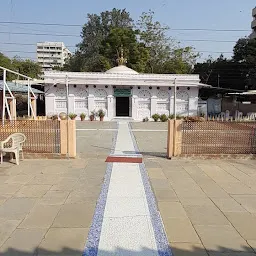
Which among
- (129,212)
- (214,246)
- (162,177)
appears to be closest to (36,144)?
(162,177)

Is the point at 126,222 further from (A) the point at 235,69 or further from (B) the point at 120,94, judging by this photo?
(A) the point at 235,69

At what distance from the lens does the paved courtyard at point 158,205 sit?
342cm

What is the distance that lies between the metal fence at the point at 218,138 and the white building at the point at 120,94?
15.6 metres

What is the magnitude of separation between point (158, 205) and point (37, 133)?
4.78 metres

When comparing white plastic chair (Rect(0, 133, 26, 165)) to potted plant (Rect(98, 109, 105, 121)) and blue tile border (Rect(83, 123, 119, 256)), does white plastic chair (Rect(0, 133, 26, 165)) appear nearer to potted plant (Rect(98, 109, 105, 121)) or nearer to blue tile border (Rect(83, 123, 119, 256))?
blue tile border (Rect(83, 123, 119, 256))

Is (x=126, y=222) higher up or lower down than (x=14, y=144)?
lower down

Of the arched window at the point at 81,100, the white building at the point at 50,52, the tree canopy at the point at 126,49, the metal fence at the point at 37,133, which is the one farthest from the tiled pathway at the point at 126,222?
the white building at the point at 50,52

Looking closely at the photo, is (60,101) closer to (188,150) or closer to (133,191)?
(188,150)

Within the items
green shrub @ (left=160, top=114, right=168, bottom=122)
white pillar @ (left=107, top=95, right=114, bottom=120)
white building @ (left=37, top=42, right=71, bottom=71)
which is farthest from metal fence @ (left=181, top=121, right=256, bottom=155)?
white building @ (left=37, top=42, right=71, bottom=71)

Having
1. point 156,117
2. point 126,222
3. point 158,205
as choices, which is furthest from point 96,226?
point 156,117

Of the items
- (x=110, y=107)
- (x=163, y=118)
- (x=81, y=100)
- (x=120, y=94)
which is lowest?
(x=163, y=118)

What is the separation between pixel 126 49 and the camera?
33.8 metres

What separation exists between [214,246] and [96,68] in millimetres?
37516

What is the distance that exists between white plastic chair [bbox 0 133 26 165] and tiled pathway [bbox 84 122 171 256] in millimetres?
2857
